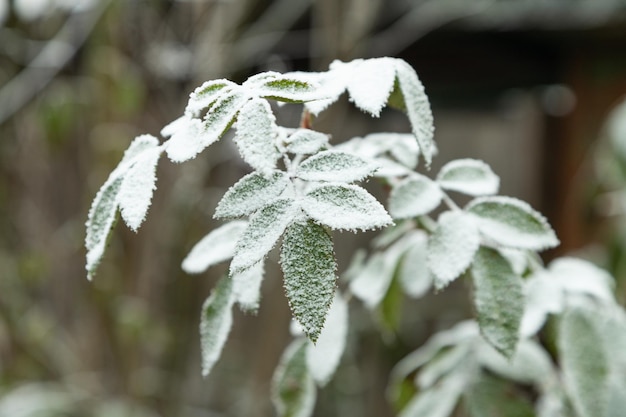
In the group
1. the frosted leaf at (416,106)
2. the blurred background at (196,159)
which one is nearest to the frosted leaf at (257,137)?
the frosted leaf at (416,106)

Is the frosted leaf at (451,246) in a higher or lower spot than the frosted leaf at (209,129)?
lower

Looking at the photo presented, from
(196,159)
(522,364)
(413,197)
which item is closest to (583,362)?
(522,364)

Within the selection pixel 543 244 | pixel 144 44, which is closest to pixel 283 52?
pixel 144 44

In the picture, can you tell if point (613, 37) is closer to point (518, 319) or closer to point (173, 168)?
point (173, 168)

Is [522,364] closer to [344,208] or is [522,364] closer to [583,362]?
[583,362]

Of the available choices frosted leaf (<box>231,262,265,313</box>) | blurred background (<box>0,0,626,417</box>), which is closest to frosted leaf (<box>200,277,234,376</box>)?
frosted leaf (<box>231,262,265,313</box>)

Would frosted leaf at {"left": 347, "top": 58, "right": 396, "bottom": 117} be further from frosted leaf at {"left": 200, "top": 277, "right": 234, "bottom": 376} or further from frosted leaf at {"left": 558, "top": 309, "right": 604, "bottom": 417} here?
frosted leaf at {"left": 558, "top": 309, "right": 604, "bottom": 417}

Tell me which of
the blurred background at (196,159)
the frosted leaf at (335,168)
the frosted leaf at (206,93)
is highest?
the frosted leaf at (206,93)

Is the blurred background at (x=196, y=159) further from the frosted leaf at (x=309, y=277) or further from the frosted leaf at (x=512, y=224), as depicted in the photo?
the frosted leaf at (x=309, y=277)
